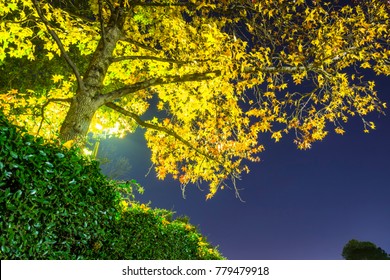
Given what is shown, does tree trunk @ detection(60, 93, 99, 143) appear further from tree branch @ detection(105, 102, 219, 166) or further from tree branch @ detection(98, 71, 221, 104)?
tree branch @ detection(105, 102, 219, 166)

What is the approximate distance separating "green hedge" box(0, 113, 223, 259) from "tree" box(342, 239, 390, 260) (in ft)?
130

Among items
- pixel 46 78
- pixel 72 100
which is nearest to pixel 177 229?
pixel 72 100

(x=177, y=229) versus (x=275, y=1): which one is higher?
(x=275, y=1)

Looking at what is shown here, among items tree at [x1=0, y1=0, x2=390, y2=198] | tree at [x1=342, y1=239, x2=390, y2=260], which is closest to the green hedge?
tree at [x1=0, y1=0, x2=390, y2=198]

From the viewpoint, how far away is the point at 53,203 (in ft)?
13.3

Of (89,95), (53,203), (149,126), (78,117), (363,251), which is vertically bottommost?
(53,203)

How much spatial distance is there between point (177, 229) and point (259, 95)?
13.8ft

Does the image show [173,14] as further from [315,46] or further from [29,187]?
[29,187]

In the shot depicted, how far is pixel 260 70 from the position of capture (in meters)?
9.66

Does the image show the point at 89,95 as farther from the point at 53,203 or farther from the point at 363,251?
the point at 363,251

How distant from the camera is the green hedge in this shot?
352 cm

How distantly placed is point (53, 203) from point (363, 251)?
42307mm

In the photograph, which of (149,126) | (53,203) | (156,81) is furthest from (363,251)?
(53,203)
